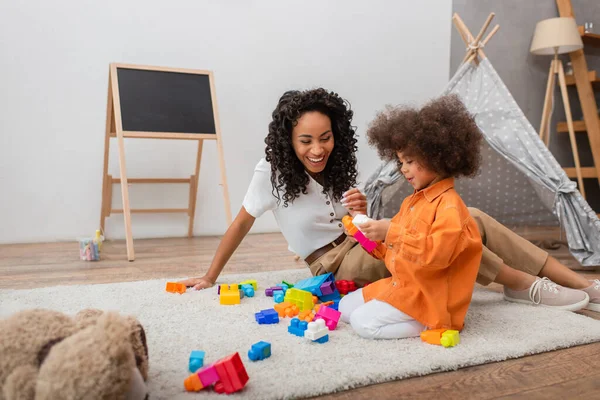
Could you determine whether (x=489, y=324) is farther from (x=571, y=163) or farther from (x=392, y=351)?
(x=571, y=163)

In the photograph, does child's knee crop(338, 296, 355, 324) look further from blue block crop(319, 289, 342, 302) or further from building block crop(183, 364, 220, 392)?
building block crop(183, 364, 220, 392)

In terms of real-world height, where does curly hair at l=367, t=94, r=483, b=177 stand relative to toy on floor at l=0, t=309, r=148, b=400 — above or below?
above

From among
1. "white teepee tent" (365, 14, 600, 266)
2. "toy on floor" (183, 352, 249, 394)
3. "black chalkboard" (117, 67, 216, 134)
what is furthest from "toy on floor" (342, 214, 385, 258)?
"black chalkboard" (117, 67, 216, 134)

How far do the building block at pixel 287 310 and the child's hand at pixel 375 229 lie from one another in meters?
0.35

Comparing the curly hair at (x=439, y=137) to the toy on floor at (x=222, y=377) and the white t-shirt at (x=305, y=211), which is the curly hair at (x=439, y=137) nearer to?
the white t-shirt at (x=305, y=211)

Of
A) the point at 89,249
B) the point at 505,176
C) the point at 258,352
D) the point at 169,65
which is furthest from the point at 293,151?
the point at 169,65

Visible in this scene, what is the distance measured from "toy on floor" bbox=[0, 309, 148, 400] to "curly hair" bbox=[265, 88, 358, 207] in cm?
91

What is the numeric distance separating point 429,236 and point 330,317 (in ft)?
1.13

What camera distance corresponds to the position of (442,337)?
113cm

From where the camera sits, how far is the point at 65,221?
2.88 m

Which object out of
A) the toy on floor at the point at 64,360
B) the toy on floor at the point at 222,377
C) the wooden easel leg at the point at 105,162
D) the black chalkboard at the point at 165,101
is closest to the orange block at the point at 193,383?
the toy on floor at the point at 222,377

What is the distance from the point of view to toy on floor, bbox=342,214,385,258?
1.20m

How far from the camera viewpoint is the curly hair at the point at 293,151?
1.56 m

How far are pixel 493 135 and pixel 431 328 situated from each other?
1488 mm
